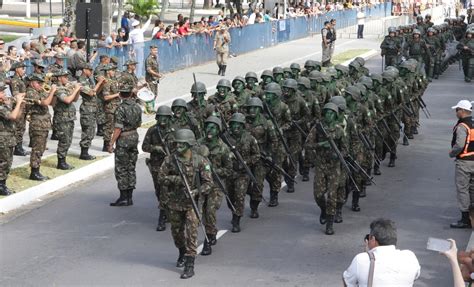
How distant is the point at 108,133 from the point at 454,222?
742 centimetres

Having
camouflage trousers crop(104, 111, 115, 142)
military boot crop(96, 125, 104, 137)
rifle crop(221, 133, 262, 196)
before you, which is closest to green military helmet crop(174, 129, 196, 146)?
rifle crop(221, 133, 262, 196)

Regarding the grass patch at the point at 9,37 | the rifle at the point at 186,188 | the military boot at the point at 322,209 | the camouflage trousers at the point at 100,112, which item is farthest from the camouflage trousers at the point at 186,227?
the grass patch at the point at 9,37

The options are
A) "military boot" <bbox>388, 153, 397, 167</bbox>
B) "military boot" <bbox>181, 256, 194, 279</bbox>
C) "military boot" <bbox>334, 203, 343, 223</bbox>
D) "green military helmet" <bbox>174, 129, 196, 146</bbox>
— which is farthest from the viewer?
"military boot" <bbox>388, 153, 397, 167</bbox>

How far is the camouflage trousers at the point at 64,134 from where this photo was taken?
17.8 metres

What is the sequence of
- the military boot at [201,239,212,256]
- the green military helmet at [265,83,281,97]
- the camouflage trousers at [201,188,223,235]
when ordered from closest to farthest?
the camouflage trousers at [201,188,223,235] < the military boot at [201,239,212,256] < the green military helmet at [265,83,281,97]

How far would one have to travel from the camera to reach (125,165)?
15609mm

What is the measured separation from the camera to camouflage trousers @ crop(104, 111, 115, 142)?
64.3 feet

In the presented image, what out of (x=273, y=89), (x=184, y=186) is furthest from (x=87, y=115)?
(x=184, y=186)

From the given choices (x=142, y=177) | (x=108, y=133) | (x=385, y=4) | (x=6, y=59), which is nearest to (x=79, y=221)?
(x=142, y=177)

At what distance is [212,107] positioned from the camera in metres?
16.2

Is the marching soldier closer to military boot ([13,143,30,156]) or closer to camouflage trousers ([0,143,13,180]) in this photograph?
camouflage trousers ([0,143,13,180])

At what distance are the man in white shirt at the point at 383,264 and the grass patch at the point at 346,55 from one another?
29621 millimetres

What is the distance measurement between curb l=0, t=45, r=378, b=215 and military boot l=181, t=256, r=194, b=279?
435 centimetres

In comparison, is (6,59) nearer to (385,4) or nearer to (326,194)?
(326,194)
